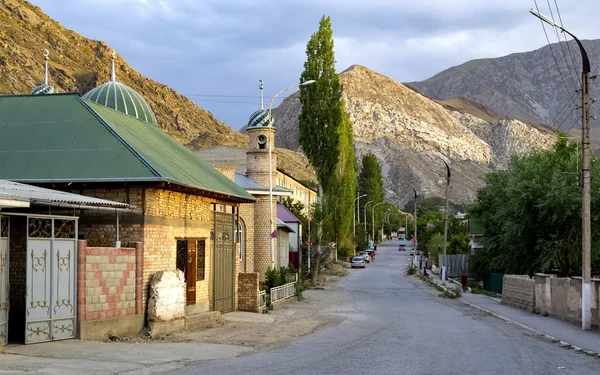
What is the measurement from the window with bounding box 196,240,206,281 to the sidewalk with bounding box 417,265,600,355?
396 inches

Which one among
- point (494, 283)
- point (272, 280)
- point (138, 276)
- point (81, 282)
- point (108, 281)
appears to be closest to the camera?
point (81, 282)

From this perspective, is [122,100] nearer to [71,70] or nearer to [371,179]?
[371,179]

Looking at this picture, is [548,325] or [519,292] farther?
[519,292]

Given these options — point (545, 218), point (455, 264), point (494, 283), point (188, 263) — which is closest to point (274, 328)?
point (188, 263)

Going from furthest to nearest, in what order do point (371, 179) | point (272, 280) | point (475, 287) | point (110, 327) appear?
1. point (371, 179)
2. point (475, 287)
3. point (272, 280)
4. point (110, 327)

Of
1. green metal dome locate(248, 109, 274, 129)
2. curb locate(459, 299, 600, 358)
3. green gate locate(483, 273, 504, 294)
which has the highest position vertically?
green metal dome locate(248, 109, 274, 129)

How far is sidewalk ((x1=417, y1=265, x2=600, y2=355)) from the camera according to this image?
18567 millimetres

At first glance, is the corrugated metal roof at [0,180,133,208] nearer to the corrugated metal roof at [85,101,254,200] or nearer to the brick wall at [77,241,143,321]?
the brick wall at [77,241,143,321]

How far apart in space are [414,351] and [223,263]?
9756 mm

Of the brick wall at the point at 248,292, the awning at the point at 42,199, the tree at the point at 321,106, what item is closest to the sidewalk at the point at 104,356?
the awning at the point at 42,199

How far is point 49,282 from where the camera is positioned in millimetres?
15156

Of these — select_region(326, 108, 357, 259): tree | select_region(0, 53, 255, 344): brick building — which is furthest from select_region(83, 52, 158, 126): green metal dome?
select_region(326, 108, 357, 259): tree

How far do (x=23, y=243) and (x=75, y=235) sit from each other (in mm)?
1447

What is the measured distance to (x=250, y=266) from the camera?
3781 cm
